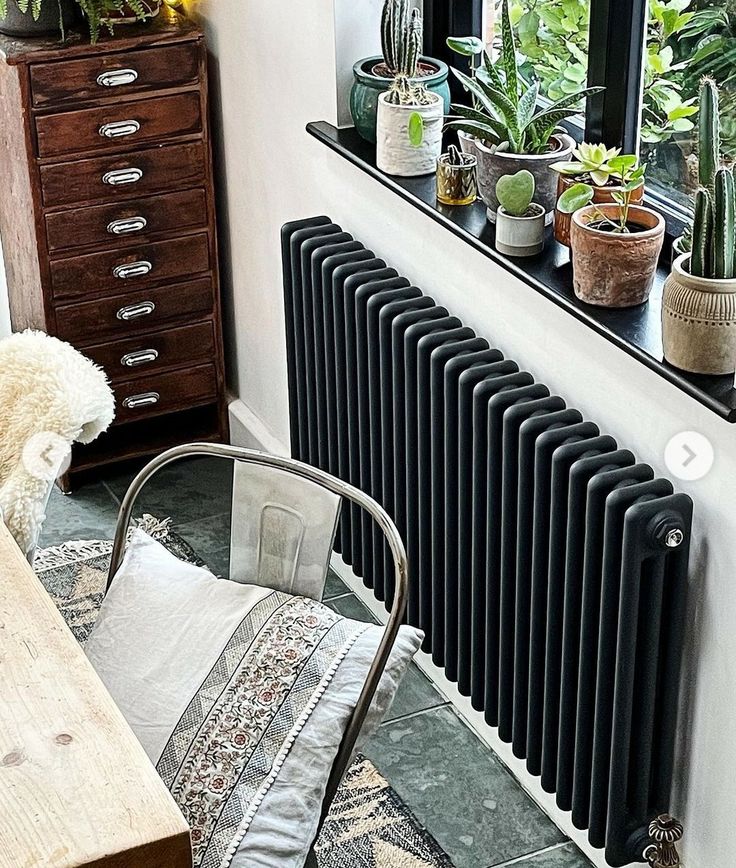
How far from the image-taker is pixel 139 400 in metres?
3.29

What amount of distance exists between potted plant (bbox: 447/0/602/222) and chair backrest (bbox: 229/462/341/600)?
657 mm

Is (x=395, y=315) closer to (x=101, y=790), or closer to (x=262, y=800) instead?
(x=262, y=800)

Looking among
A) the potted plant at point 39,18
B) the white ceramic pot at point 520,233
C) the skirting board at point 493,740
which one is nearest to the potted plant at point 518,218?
the white ceramic pot at point 520,233

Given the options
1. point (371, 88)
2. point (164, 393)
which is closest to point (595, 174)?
point (371, 88)

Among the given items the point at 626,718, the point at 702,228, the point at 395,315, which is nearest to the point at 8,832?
the point at 626,718

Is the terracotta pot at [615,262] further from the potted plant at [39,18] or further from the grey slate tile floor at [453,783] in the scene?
the potted plant at [39,18]

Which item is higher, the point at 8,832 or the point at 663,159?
the point at 663,159

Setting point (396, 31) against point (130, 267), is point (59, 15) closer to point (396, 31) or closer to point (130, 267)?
point (130, 267)

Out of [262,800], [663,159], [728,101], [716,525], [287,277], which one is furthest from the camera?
[287,277]

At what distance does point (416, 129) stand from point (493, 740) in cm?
113

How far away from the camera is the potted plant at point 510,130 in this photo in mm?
2113

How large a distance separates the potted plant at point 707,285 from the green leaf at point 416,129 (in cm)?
69

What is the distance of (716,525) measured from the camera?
1790mm

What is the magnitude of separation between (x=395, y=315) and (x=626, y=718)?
2.71ft
